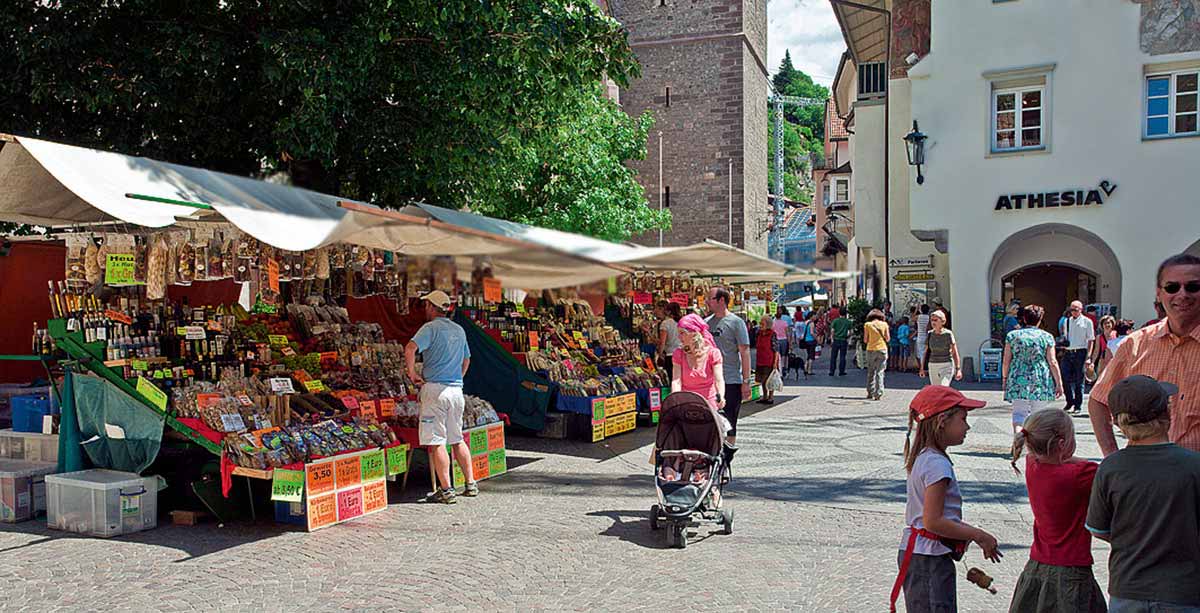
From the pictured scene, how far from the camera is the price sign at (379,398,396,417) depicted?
341 inches

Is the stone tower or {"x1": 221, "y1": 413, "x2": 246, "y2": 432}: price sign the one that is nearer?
{"x1": 221, "y1": 413, "x2": 246, "y2": 432}: price sign

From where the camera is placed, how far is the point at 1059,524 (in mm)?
3461

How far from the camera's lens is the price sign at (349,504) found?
24.3ft

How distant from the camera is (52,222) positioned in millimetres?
8086

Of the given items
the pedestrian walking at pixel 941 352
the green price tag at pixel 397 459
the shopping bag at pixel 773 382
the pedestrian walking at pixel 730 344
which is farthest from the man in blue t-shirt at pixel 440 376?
the shopping bag at pixel 773 382

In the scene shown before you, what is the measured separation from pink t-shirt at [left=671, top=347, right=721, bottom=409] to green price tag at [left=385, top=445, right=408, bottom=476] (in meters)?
2.65

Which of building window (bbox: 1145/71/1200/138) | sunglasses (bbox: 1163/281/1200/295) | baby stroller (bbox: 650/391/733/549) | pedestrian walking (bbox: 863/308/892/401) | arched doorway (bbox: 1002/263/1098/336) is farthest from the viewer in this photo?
arched doorway (bbox: 1002/263/1098/336)

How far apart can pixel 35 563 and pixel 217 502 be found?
136 centimetres

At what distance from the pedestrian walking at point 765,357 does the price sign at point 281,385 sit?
9.63 metres

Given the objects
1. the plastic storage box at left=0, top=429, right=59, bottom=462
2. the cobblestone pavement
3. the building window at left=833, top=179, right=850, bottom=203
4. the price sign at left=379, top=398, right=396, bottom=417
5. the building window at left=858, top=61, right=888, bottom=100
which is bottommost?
the cobblestone pavement

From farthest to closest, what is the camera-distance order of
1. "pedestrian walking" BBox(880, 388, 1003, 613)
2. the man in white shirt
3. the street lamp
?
the street lamp < the man in white shirt < "pedestrian walking" BBox(880, 388, 1003, 613)

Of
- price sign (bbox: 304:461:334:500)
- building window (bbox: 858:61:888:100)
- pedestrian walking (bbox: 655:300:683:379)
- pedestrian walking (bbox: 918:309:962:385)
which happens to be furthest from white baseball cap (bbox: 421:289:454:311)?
building window (bbox: 858:61:888:100)

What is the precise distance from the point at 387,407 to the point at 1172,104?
1736 cm

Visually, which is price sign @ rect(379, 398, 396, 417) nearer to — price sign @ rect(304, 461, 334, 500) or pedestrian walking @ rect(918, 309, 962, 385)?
price sign @ rect(304, 461, 334, 500)
